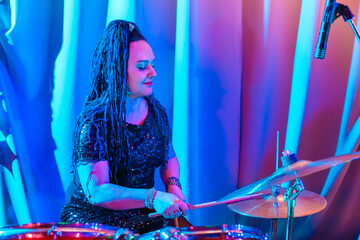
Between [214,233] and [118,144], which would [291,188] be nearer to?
[214,233]

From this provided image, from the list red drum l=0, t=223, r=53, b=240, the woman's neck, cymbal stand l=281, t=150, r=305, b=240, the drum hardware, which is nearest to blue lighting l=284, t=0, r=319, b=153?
the drum hardware

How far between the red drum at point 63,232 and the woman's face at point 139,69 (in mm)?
585

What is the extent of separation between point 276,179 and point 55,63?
118cm

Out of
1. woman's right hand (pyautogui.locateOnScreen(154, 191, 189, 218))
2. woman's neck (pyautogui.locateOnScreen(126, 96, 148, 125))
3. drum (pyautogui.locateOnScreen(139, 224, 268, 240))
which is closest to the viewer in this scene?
drum (pyautogui.locateOnScreen(139, 224, 268, 240))

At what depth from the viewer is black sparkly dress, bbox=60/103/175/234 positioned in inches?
57.0

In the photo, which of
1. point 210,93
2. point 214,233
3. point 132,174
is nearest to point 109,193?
point 132,174

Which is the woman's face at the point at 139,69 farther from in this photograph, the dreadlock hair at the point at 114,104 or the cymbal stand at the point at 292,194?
the cymbal stand at the point at 292,194

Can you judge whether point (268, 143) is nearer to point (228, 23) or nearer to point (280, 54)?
point (280, 54)

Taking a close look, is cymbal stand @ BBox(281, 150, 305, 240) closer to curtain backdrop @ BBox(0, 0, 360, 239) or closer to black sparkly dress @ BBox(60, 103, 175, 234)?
black sparkly dress @ BBox(60, 103, 175, 234)

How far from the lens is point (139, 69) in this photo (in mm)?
1514

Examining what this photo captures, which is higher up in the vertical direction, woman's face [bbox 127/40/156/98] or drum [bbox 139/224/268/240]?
woman's face [bbox 127/40/156/98]

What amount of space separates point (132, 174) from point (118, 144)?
0.44 feet

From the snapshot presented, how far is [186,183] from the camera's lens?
197 cm

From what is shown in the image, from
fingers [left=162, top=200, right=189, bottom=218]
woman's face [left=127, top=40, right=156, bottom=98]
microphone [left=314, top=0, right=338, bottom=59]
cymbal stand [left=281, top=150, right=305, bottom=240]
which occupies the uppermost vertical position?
microphone [left=314, top=0, right=338, bottom=59]
